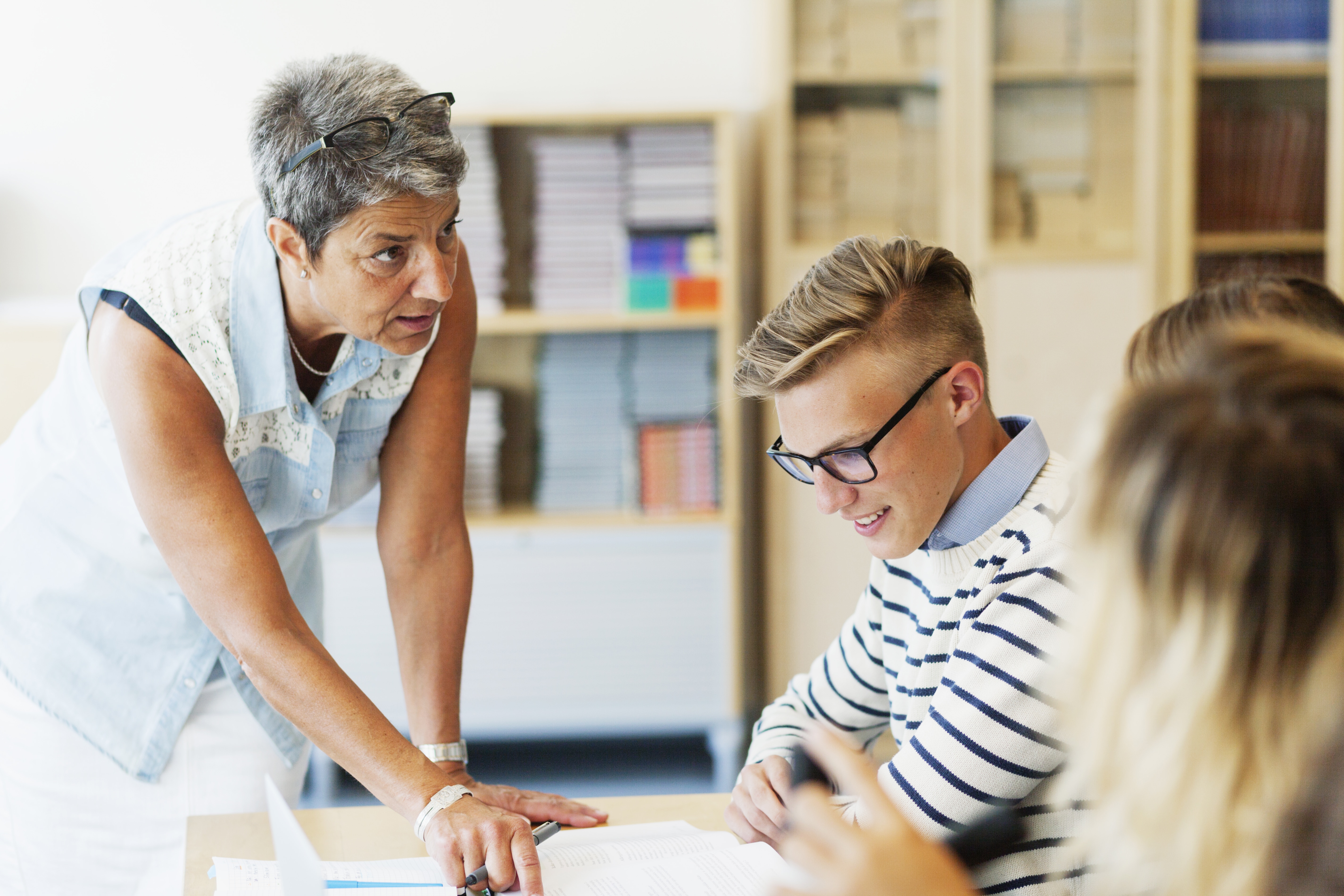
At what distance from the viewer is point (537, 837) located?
1118 mm

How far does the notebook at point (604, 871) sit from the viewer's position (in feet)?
3.35

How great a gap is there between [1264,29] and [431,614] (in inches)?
106

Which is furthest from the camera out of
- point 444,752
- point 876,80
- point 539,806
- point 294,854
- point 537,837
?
point 876,80

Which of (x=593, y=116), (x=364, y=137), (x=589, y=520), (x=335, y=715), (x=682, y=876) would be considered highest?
(x=593, y=116)

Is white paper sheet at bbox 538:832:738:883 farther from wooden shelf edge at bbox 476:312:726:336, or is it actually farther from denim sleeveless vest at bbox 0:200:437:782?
wooden shelf edge at bbox 476:312:726:336

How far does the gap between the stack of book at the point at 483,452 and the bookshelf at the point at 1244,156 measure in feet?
5.70

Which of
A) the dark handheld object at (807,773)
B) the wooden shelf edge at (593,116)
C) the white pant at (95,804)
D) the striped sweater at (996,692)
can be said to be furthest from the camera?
the wooden shelf edge at (593,116)

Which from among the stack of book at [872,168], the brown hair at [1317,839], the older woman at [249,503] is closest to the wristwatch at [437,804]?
the older woman at [249,503]

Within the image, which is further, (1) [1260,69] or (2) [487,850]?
(1) [1260,69]

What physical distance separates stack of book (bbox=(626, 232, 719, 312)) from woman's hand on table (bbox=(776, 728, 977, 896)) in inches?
93.3

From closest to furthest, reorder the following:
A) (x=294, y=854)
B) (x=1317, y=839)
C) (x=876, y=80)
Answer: (x=1317, y=839) < (x=294, y=854) < (x=876, y=80)

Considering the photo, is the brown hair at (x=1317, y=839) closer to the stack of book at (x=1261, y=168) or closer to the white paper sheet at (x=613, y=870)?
the white paper sheet at (x=613, y=870)

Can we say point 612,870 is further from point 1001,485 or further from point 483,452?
point 483,452

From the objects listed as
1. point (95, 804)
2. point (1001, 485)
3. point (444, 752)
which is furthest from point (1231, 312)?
point (95, 804)
